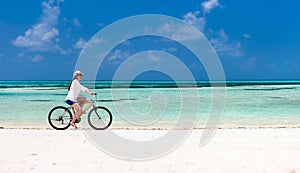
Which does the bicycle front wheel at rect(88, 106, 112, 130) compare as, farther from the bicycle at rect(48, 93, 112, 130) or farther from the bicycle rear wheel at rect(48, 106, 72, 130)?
the bicycle rear wheel at rect(48, 106, 72, 130)

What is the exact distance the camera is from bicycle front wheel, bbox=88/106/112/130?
11.9 metres

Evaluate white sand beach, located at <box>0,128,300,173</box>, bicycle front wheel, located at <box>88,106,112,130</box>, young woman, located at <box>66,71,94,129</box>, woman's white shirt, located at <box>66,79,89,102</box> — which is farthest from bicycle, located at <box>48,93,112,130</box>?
white sand beach, located at <box>0,128,300,173</box>

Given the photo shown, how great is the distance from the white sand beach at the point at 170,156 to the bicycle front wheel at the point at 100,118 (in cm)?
208

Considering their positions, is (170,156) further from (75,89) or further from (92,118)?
(92,118)

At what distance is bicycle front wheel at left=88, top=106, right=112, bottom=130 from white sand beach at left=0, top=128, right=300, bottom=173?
82.0 inches

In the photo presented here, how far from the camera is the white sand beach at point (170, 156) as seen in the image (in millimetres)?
6352

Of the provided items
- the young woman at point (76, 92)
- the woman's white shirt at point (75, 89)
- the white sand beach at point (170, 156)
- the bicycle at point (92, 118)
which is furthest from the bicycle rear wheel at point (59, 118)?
the white sand beach at point (170, 156)

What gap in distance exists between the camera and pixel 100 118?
1189cm

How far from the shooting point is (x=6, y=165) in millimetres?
6520

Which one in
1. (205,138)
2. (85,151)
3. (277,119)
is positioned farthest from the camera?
(277,119)

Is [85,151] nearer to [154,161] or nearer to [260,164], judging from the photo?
[154,161]

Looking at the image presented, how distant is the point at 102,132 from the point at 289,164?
19.6 ft

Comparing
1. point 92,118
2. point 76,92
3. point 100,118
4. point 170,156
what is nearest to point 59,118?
point 92,118

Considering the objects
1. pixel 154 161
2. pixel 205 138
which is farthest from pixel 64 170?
pixel 205 138
